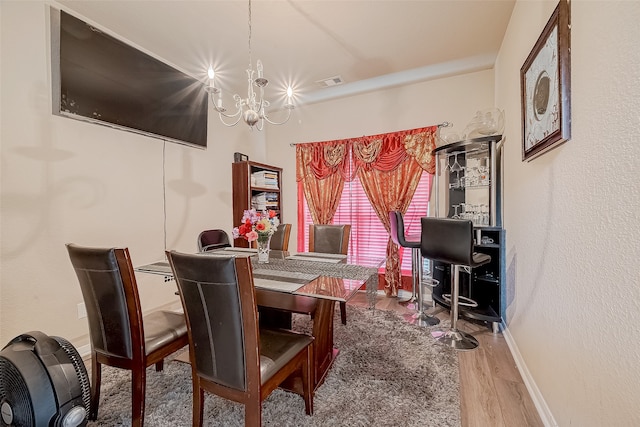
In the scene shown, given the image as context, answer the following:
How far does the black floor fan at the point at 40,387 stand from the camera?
2.80 feet

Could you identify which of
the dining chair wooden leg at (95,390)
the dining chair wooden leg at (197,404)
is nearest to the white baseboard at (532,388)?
the dining chair wooden leg at (197,404)

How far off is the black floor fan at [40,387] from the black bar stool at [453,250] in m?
2.23

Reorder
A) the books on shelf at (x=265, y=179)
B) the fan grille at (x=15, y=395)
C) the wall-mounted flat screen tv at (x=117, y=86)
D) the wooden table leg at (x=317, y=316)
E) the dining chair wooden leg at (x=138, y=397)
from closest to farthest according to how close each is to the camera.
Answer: the fan grille at (x=15, y=395) → the dining chair wooden leg at (x=138, y=397) → the wooden table leg at (x=317, y=316) → the wall-mounted flat screen tv at (x=117, y=86) → the books on shelf at (x=265, y=179)

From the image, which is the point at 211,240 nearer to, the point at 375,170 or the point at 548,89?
the point at 375,170

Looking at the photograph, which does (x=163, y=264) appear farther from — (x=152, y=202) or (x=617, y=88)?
(x=617, y=88)

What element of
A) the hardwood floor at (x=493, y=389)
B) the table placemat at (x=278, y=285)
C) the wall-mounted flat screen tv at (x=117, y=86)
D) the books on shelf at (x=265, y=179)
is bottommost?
the hardwood floor at (x=493, y=389)

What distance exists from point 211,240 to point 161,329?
1300 millimetres

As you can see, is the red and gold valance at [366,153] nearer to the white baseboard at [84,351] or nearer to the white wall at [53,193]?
the white wall at [53,193]

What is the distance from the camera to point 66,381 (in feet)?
3.00

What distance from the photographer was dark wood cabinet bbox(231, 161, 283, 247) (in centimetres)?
365

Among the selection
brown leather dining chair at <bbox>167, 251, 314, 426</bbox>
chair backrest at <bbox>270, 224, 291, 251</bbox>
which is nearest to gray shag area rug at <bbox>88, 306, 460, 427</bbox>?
brown leather dining chair at <bbox>167, 251, 314, 426</bbox>

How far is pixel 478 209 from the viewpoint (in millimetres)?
2779

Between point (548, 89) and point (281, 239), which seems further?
point (281, 239)

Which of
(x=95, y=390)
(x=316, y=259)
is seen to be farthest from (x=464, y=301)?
(x=95, y=390)
